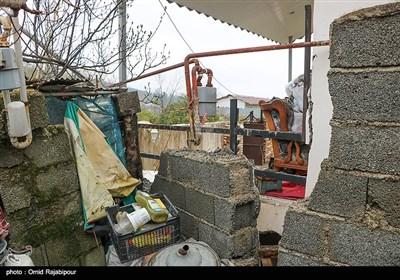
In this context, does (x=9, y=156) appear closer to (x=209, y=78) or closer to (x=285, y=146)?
(x=209, y=78)

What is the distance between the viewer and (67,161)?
258 cm

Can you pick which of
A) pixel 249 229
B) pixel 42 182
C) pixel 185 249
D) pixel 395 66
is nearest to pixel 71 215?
pixel 42 182

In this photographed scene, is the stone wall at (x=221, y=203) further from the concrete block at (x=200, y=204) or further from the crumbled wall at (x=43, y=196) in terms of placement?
the crumbled wall at (x=43, y=196)

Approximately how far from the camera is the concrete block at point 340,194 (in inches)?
63.3

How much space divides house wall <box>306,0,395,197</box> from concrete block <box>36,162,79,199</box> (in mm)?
2236

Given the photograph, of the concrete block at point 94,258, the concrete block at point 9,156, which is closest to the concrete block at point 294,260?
the concrete block at point 94,258

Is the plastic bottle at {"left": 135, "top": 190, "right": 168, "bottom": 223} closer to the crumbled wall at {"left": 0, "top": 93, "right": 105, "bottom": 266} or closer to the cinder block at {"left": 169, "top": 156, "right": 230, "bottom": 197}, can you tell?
the cinder block at {"left": 169, "top": 156, "right": 230, "bottom": 197}

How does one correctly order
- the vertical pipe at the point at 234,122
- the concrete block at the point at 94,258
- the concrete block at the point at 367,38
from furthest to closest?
the vertical pipe at the point at 234,122 < the concrete block at the point at 94,258 < the concrete block at the point at 367,38

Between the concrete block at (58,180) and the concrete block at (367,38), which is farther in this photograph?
the concrete block at (58,180)

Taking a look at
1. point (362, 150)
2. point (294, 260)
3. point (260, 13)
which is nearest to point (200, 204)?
point (294, 260)

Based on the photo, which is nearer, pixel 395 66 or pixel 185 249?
pixel 395 66

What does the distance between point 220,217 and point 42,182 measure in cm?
151

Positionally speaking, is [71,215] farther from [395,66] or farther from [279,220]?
[395,66]

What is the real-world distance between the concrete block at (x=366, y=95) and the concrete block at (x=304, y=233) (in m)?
0.64
